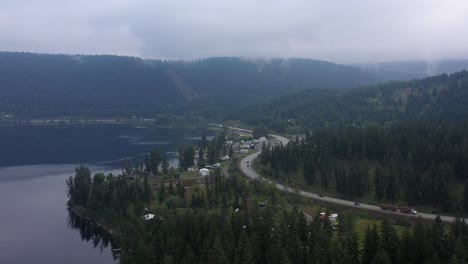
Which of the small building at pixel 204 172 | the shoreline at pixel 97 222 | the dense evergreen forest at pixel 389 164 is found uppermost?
the dense evergreen forest at pixel 389 164

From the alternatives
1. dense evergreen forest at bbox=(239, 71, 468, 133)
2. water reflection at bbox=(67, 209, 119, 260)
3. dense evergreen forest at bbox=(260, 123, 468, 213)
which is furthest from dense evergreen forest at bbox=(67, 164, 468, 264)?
dense evergreen forest at bbox=(239, 71, 468, 133)

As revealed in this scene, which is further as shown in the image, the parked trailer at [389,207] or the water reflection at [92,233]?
the parked trailer at [389,207]

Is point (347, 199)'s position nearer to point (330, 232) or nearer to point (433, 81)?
point (330, 232)

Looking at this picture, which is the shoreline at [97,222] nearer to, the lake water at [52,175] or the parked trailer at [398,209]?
the lake water at [52,175]

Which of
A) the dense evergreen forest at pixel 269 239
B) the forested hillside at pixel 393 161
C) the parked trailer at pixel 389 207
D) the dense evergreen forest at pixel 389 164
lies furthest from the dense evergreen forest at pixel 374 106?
the dense evergreen forest at pixel 269 239

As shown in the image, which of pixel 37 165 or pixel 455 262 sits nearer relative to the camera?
pixel 455 262

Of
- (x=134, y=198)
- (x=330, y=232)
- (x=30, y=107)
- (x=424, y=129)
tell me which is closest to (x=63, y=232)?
(x=134, y=198)

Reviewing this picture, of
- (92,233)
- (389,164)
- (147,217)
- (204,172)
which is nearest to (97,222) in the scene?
(92,233)
